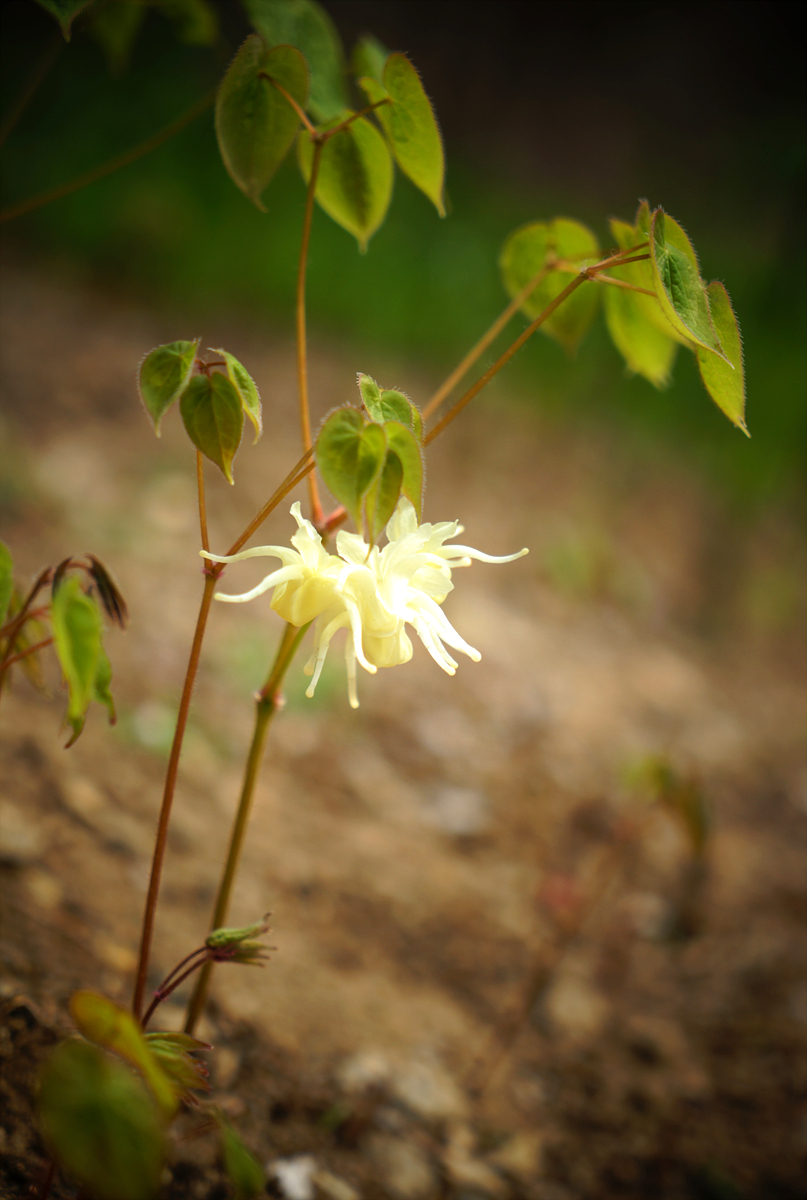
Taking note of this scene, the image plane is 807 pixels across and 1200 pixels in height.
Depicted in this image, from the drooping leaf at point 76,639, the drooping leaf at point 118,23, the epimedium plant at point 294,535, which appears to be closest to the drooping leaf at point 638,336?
the epimedium plant at point 294,535

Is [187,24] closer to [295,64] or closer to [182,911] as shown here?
[295,64]

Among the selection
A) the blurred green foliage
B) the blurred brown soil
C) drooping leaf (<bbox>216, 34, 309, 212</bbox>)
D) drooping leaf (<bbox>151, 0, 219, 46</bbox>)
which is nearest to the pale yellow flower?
drooping leaf (<bbox>216, 34, 309, 212</bbox>)

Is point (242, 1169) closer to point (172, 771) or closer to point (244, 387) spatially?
point (172, 771)

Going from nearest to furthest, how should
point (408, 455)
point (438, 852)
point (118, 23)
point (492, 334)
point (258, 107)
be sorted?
point (408, 455) < point (258, 107) < point (492, 334) < point (118, 23) < point (438, 852)

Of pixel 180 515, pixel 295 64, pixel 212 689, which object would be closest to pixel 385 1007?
pixel 212 689

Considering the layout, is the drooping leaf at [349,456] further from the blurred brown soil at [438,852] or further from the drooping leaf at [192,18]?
the drooping leaf at [192,18]

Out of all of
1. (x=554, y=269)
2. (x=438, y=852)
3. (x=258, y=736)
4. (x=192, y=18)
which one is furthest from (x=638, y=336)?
(x=438, y=852)
